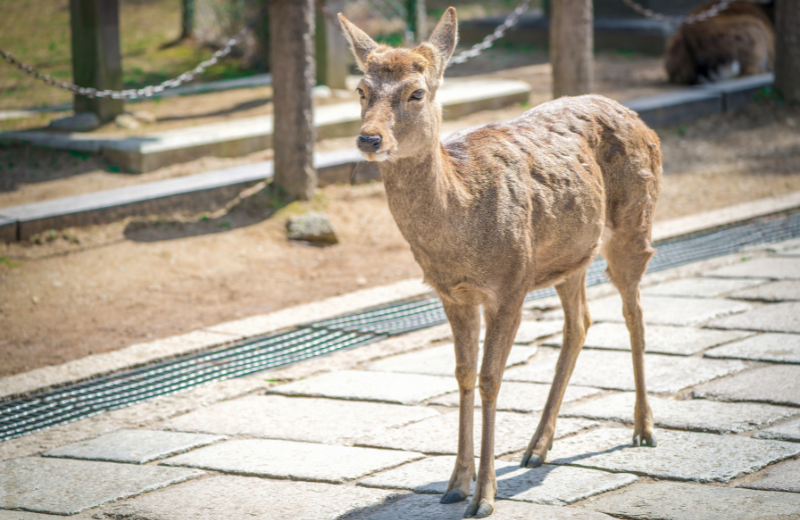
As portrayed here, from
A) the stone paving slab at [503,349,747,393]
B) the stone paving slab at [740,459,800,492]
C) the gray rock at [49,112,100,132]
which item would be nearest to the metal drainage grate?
the stone paving slab at [503,349,747,393]

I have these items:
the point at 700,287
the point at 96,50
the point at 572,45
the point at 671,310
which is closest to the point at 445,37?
the point at 671,310

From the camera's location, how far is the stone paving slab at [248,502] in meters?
3.28

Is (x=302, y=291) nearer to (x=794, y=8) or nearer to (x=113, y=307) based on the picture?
(x=113, y=307)

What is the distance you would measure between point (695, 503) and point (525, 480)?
65 centimetres

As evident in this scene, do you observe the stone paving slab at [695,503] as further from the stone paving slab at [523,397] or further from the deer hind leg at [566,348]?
the stone paving slab at [523,397]

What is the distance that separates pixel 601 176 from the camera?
3.75 m

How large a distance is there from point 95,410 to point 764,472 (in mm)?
3114

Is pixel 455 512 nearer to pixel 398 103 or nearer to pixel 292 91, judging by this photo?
pixel 398 103

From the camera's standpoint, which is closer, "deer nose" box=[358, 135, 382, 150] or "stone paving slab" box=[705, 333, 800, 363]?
"deer nose" box=[358, 135, 382, 150]

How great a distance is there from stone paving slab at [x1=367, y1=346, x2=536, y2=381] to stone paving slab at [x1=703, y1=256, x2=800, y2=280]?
187cm

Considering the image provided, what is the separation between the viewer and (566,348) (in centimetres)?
388

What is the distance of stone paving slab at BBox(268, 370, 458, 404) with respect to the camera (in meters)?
4.45

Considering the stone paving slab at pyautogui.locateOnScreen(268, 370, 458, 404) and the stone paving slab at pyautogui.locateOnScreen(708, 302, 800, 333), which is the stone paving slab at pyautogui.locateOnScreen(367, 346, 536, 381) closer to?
the stone paving slab at pyautogui.locateOnScreen(268, 370, 458, 404)

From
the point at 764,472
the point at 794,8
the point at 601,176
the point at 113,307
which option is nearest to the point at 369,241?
the point at 113,307
